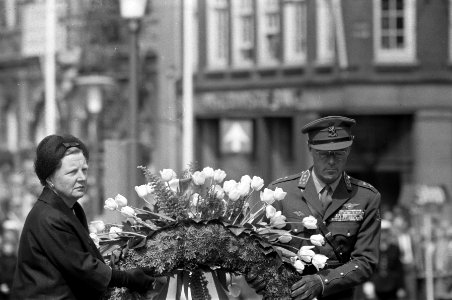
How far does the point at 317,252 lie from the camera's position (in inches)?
302

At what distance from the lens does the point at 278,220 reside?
724 centimetres

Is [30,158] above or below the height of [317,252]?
below

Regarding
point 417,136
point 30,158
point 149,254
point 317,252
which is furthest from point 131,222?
point 30,158

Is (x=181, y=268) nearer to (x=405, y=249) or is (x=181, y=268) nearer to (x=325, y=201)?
(x=325, y=201)

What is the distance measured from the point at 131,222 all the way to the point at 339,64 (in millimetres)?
25524

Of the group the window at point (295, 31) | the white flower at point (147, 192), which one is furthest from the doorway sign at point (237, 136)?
the white flower at point (147, 192)

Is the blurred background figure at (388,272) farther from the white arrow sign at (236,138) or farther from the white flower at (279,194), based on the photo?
the white arrow sign at (236,138)

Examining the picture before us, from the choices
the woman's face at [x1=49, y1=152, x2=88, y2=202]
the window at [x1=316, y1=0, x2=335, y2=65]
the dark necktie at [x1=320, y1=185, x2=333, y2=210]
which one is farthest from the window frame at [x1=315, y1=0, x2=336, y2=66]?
the woman's face at [x1=49, y1=152, x2=88, y2=202]

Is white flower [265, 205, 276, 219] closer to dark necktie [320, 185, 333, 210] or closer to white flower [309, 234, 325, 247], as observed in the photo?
white flower [309, 234, 325, 247]

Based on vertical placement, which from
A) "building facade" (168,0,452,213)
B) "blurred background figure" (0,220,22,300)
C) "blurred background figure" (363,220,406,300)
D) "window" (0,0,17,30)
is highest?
"window" (0,0,17,30)

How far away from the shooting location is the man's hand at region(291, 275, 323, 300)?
7.18 metres

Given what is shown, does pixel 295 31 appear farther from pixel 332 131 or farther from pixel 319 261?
pixel 319 261

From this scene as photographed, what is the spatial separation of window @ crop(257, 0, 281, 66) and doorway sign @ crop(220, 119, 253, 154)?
166 cm

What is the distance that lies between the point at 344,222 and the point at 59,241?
76.8 inches
